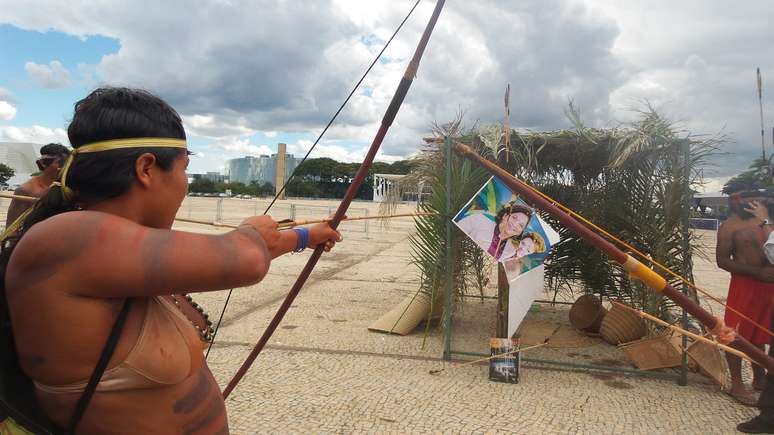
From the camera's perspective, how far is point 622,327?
20.2 feet

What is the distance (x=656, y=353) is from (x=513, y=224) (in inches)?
79.2

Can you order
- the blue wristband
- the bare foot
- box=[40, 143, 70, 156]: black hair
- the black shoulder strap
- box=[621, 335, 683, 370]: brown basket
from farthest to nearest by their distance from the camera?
box=[621, 335, 683, 370]: brown basket, box=[40, 143, 70, 156]: black hair, the bare foot, the blue wristband, the black shoulder strap

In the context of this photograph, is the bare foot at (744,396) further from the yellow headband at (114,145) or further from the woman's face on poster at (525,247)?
the yellow headband at (114,145)

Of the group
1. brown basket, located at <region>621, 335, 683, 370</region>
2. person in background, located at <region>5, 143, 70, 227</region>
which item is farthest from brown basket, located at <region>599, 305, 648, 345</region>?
person in background, located at <region>5, 143, 70, 227</region>

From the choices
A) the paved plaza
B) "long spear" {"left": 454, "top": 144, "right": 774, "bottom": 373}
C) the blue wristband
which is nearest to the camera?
the blue wristband

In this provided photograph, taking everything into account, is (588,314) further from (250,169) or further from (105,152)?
(250,169)

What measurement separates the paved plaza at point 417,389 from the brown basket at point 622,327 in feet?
0.54

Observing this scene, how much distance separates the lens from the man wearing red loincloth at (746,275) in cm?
458

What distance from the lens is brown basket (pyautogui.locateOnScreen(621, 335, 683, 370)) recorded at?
5.05 m

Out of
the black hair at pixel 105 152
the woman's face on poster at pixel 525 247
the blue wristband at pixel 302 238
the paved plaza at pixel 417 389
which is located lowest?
the paved plaza at pixel 417 389

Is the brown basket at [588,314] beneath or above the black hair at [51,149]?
beneath

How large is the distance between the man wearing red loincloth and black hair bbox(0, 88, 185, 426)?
5.00 m

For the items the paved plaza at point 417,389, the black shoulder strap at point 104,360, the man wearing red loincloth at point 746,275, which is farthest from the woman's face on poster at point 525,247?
the black shoulder strap at point 104,360

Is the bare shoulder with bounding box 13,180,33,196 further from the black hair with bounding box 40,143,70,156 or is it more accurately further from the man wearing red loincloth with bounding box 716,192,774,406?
the man wearing red loincloth with bounding box 716,192,774,406
